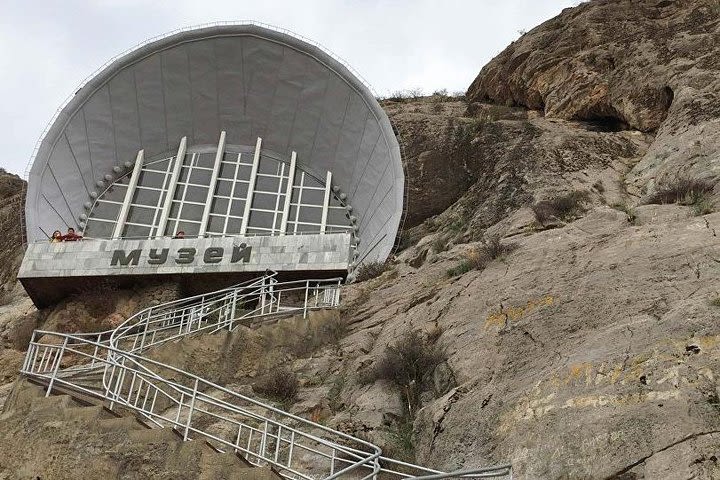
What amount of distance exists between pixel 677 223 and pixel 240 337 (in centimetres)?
654

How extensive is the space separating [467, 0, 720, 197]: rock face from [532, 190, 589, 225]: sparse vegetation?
139 centimetres

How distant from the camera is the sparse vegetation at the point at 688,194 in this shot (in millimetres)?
11029

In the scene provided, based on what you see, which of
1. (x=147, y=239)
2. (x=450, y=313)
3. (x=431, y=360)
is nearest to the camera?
(x=431, y=360)

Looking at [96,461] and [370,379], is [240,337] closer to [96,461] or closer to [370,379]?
[370,379]

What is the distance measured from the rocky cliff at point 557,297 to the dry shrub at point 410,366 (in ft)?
0.09

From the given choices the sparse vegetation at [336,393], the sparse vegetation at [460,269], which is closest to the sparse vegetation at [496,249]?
the sparse vegetation at [460,269]

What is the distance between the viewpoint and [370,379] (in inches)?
400

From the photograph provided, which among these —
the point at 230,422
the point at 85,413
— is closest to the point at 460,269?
the point at 230,422

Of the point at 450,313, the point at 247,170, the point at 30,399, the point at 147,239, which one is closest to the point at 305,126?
the point at 247,170

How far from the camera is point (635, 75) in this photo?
1950 cm

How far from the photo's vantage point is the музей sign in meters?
17.9

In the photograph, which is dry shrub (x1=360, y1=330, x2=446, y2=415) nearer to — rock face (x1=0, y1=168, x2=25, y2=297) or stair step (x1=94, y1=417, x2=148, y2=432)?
stair step (x1=94, y1=417, x2=148, y2=432)

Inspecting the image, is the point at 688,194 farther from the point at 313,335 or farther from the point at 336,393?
the point at 313,335

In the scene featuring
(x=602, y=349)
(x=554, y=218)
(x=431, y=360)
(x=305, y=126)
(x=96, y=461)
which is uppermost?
(x=305, y=126)
